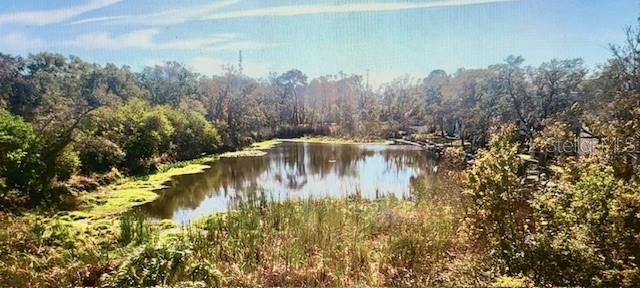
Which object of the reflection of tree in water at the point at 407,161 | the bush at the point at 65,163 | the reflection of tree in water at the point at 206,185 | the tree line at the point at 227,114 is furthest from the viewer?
the reflection of tree in water at the point at 407,161

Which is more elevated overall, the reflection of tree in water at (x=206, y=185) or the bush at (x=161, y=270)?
the bush at (x=161, y=270)

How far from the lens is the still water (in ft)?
34.8

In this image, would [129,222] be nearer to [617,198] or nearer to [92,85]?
[617,198]

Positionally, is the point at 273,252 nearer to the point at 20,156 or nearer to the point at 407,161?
the point at 20,156

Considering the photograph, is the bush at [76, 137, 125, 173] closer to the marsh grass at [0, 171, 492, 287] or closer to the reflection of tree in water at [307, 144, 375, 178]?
the marsh grass at [0, 171, 492, 287]

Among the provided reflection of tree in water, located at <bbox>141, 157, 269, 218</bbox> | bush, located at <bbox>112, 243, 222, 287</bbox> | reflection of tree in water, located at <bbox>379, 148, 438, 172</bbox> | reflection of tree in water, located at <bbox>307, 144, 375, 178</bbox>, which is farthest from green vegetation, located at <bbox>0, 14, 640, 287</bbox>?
reflection of tree in water, located at <bbox>307, 144, 375, 178</bbox>

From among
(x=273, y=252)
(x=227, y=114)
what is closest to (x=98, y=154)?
(x=273, y=252)

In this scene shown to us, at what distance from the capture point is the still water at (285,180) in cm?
1061

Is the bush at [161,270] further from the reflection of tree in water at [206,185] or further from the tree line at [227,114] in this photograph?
the reflection of tree in water at [206,185]

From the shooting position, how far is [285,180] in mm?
14336

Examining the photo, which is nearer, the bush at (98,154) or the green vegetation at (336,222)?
the green vegetation at (336,222)

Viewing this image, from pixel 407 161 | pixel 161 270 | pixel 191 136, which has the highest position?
pixel 191 136

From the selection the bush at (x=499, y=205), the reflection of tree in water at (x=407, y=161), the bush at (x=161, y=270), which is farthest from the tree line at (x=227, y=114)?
the bush at (x=161, y=270)

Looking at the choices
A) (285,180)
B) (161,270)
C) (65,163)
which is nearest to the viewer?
(161,270)
